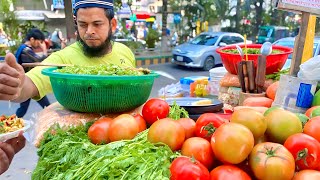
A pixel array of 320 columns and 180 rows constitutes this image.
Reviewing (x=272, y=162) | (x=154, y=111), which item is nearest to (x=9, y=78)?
(x=154, y=111)

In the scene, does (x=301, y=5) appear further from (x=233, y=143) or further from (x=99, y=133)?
(x=99, y=133)

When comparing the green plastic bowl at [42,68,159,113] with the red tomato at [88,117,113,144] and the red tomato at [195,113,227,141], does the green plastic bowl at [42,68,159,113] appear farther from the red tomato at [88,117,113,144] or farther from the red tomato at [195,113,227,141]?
the red tomato at [195,113,227,141]

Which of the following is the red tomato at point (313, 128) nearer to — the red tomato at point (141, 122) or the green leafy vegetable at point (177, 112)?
the green leafy vegetable at point (177, 112)

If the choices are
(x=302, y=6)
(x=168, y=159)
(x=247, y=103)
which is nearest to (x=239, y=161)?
(x=168, y=159)

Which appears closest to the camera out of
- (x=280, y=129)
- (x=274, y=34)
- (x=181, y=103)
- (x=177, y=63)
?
(x=280, y=129)

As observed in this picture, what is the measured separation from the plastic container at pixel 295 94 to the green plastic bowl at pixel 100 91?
0.86 meters

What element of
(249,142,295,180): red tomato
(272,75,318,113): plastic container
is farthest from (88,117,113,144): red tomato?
(272,75,318,113): plastic container

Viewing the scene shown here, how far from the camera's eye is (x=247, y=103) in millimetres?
2264

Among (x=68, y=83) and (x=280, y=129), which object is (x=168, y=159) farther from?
(x=68, y=83)

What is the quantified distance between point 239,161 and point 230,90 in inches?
61.2

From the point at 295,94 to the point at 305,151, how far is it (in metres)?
0.91

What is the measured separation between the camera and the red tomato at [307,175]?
4.05 feet

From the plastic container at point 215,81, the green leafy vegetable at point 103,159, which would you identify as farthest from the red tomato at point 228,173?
the plastic container at point 215,81

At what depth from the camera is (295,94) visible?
213cm
